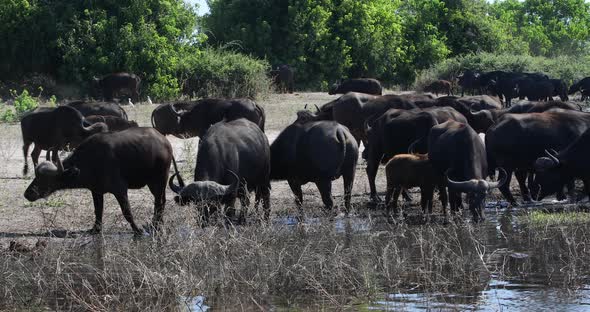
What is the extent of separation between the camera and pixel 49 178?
12.1 m

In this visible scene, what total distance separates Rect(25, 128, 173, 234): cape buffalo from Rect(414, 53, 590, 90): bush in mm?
33118

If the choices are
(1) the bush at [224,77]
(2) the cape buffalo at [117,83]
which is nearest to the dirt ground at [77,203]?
(2) the cape buffalo at [117,83]

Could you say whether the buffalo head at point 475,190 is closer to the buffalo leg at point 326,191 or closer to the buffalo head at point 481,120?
the buffalo leg at point 326,191

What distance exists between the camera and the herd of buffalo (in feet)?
38.9

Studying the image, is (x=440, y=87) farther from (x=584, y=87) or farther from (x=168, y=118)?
(x=168, y=118)

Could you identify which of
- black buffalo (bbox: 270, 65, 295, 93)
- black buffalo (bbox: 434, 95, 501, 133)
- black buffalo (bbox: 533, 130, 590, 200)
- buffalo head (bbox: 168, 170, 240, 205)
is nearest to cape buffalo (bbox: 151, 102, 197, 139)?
black buffalo (bbox: 434, 95, 501, 133)

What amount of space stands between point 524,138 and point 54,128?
771cm

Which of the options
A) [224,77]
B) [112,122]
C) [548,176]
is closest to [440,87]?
[224,77]

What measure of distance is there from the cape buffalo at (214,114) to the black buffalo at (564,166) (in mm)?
6069

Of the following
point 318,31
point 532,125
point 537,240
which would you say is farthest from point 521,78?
point 537,240

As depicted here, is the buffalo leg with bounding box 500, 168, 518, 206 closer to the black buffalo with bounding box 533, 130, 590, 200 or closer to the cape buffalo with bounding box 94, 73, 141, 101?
the black buffalo with bounding box 533, 130, 590, 200

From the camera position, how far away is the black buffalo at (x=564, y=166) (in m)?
13.8

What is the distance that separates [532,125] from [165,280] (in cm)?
773

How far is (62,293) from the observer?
30.8 feet
